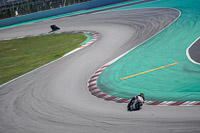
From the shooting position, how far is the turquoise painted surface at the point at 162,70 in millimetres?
14814

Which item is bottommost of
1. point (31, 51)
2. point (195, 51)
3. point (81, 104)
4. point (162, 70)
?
point (31, 51)

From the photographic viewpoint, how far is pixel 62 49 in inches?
1144

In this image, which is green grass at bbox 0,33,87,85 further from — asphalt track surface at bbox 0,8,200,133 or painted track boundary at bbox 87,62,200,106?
Result: painted track boundary at bbox 87,62,200,106

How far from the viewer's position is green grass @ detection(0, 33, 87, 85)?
2505 centimetres

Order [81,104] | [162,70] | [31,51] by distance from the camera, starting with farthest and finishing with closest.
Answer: [31,51]
[162,70]
[81,104]

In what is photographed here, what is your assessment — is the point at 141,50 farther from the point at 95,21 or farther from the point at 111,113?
the point at 95,21

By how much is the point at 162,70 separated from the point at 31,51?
16.9 meters

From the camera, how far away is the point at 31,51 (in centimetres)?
3067

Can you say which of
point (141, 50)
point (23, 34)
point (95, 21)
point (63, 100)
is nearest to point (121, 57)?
point (141, 50)

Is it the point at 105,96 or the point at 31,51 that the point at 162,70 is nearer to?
the point at 105,96

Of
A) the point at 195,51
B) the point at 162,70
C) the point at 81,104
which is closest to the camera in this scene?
the point at 81,104

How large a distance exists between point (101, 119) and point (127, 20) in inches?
946

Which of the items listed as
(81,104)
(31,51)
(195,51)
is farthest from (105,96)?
(31,51)

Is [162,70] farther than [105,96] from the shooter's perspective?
Yes
